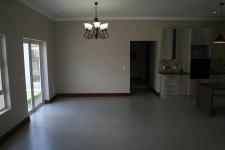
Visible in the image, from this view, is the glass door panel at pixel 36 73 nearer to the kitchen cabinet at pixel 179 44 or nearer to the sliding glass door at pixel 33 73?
the sliding glass door at pixel 33 73

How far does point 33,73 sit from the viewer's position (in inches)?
220

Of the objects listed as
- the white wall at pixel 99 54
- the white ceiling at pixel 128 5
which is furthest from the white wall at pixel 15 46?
the white wall at pixel 99 54

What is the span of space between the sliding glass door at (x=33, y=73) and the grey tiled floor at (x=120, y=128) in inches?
13.6

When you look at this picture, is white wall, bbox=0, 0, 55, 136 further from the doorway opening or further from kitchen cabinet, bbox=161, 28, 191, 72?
the doorway opening

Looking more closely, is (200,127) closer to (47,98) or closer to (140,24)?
(140,24)

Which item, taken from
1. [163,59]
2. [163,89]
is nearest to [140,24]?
[163,59]

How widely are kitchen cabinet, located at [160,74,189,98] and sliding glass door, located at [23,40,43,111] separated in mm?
4195

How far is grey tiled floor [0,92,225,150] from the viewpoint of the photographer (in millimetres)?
3455

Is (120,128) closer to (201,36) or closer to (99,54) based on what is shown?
(99,54)

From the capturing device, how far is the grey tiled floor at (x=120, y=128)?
346cm

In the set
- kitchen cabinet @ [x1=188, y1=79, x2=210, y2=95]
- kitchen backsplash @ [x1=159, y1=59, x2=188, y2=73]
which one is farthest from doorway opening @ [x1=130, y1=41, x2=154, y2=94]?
kitchen cabinet @ [x1=188, y1=79, x2=210, y2=95]

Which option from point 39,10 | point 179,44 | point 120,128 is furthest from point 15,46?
point 179,44

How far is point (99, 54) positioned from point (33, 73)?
99.3 inches

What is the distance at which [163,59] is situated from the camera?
23.6 feet
